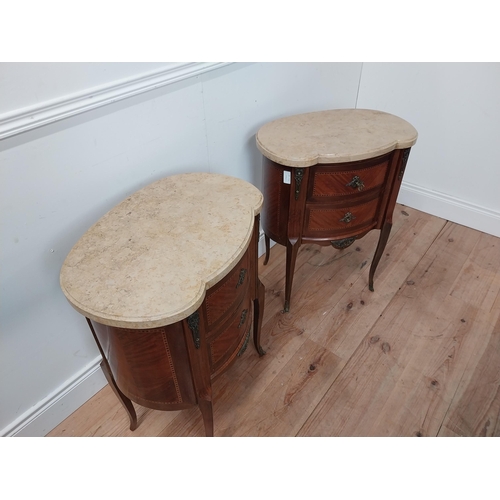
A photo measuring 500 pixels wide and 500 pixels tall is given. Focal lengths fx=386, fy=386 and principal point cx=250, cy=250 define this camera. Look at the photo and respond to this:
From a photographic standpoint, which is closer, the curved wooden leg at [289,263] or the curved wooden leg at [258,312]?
the curved wooden leg at [258,312]

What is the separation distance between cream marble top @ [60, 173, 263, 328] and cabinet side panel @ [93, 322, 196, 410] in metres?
0.06

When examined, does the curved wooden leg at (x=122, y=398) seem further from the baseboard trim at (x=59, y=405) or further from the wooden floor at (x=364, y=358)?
the baseboard trim at (x=59, y=405)

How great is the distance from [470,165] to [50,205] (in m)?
1.93

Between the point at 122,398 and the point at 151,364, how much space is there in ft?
1.08

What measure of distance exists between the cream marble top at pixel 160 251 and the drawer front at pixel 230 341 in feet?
0.63

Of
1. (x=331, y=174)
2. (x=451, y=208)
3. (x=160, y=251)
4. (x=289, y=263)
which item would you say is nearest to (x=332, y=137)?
(x=331, y=174)

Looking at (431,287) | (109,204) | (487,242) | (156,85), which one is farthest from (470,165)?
(109,204)

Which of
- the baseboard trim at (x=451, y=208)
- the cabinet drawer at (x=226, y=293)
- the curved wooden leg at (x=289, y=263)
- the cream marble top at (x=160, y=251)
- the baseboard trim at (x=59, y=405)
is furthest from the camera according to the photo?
the baseboard trim at (x=451, y=208)

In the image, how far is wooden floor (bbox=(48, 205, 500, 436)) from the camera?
49.9 inches

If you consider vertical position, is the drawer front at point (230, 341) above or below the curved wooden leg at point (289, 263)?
above

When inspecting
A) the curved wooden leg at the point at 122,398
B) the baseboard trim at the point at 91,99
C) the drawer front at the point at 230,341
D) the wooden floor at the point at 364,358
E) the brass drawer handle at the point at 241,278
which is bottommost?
the wooden floor at the point at 364,358

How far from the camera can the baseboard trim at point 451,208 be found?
2.02 meters

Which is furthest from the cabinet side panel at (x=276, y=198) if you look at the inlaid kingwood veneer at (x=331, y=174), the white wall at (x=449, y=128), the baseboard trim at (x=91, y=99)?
the white wall at (x=449, y=128)

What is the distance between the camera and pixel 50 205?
98cm
